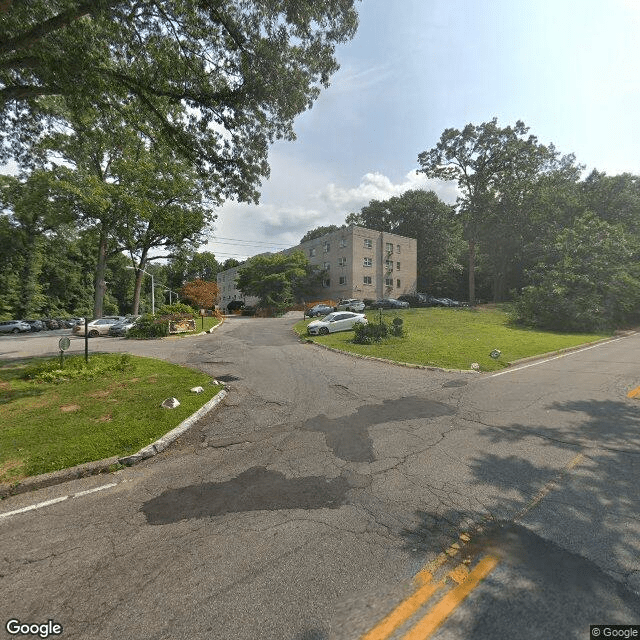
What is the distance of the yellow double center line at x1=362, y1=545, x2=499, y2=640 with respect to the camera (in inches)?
86.4

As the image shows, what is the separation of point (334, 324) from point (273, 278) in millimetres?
21560

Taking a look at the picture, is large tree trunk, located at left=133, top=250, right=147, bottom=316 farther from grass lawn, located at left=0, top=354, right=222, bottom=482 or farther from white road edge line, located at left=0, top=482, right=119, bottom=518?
white road edge line, located at left=0, top=482, right=119, bottom=518

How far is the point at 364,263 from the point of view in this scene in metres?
47.1

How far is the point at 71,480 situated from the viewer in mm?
4359

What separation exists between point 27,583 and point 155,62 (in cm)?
1242

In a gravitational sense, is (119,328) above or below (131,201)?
below

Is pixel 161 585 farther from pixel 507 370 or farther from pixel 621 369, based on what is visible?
pixel 621 369

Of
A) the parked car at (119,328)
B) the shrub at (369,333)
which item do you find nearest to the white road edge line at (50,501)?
the shrub at (369,333)

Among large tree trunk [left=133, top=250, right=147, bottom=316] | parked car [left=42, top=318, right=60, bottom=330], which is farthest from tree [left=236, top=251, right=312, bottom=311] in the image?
parked car [left=42, top=318, right=60, bottom=330]

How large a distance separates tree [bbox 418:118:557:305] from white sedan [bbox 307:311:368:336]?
23.2 metres

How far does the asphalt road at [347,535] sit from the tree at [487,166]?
36645 mm

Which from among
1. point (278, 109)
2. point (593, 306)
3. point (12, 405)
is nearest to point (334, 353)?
point (278, 109)

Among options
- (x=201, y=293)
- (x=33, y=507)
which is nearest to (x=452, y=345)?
(x=33, y=507)

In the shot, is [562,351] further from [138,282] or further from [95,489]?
[138,282]
